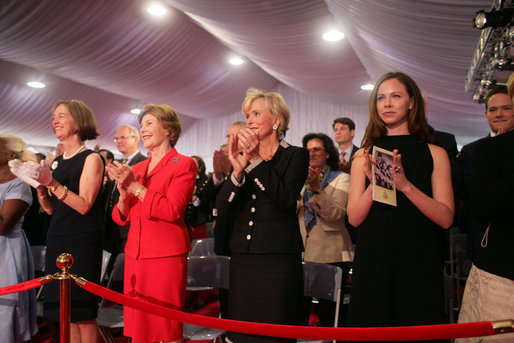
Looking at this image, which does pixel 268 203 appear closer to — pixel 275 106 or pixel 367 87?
pixel 275 106

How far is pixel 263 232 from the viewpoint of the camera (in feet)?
6.36

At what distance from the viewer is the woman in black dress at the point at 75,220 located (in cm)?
249

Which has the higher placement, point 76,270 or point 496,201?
point 496,201

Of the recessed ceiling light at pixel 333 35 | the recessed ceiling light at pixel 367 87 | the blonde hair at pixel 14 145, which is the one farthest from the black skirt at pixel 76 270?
the recessed ceiling light at pixel 367 87

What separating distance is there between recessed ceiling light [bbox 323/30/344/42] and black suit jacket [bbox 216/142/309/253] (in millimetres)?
6457

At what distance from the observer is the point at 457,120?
10875 mm

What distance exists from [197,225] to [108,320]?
7.68 feet

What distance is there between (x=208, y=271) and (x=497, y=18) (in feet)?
10.5

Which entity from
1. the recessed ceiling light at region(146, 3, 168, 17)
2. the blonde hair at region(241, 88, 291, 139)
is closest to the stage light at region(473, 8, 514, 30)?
the blonde hair at region(241, 88, 291, 139)

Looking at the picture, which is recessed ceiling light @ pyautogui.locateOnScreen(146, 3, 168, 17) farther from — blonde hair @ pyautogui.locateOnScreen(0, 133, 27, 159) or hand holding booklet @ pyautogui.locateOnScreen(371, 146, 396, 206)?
hand holding booklet @ pyautogui.locateOnScreen(371, 146, 396, 206)

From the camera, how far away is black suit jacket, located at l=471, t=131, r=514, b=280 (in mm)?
1590

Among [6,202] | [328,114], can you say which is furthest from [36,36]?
[328,114]

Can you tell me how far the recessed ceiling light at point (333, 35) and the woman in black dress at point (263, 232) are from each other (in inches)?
255

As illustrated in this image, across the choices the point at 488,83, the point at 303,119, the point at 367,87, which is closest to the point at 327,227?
the point at 488,83
